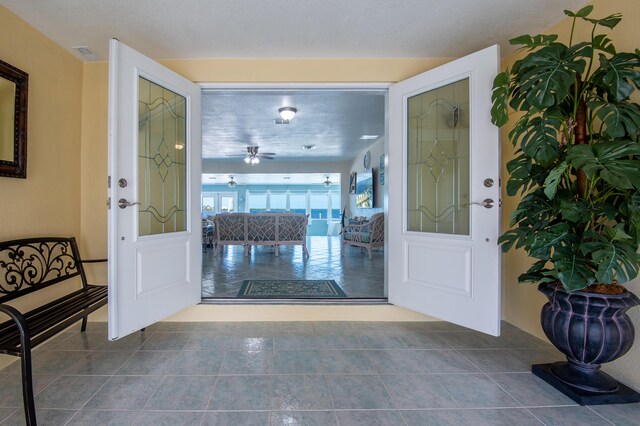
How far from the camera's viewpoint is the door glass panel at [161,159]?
2.21m

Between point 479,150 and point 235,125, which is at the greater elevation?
point 235,125

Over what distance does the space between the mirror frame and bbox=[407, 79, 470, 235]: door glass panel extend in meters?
2.89

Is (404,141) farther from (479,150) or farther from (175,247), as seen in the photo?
(175,247)

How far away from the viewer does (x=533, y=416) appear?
5.08 ft

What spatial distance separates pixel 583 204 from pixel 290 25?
221 cm

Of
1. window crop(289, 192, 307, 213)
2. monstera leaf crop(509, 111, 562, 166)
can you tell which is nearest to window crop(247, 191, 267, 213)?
window crop(289, 192, 307, 213)

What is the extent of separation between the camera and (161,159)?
2402mm

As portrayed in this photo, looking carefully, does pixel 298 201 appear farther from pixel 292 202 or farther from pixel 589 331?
pixel 589 331

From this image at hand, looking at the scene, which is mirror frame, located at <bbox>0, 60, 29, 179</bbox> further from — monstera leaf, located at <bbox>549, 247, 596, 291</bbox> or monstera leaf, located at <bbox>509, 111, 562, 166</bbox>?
monstera leaf, located at <bbox>549, 247, 596, 291</bbox>

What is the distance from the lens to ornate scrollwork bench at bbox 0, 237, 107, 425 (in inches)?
55.2

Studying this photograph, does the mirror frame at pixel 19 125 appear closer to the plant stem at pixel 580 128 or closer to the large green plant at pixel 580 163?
the large green plant at pixel 580 163

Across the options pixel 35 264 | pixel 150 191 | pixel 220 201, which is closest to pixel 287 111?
pixel 150 191

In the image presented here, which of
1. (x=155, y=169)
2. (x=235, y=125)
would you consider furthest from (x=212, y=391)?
(x=235, y=125)

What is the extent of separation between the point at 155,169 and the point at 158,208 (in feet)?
0.99
